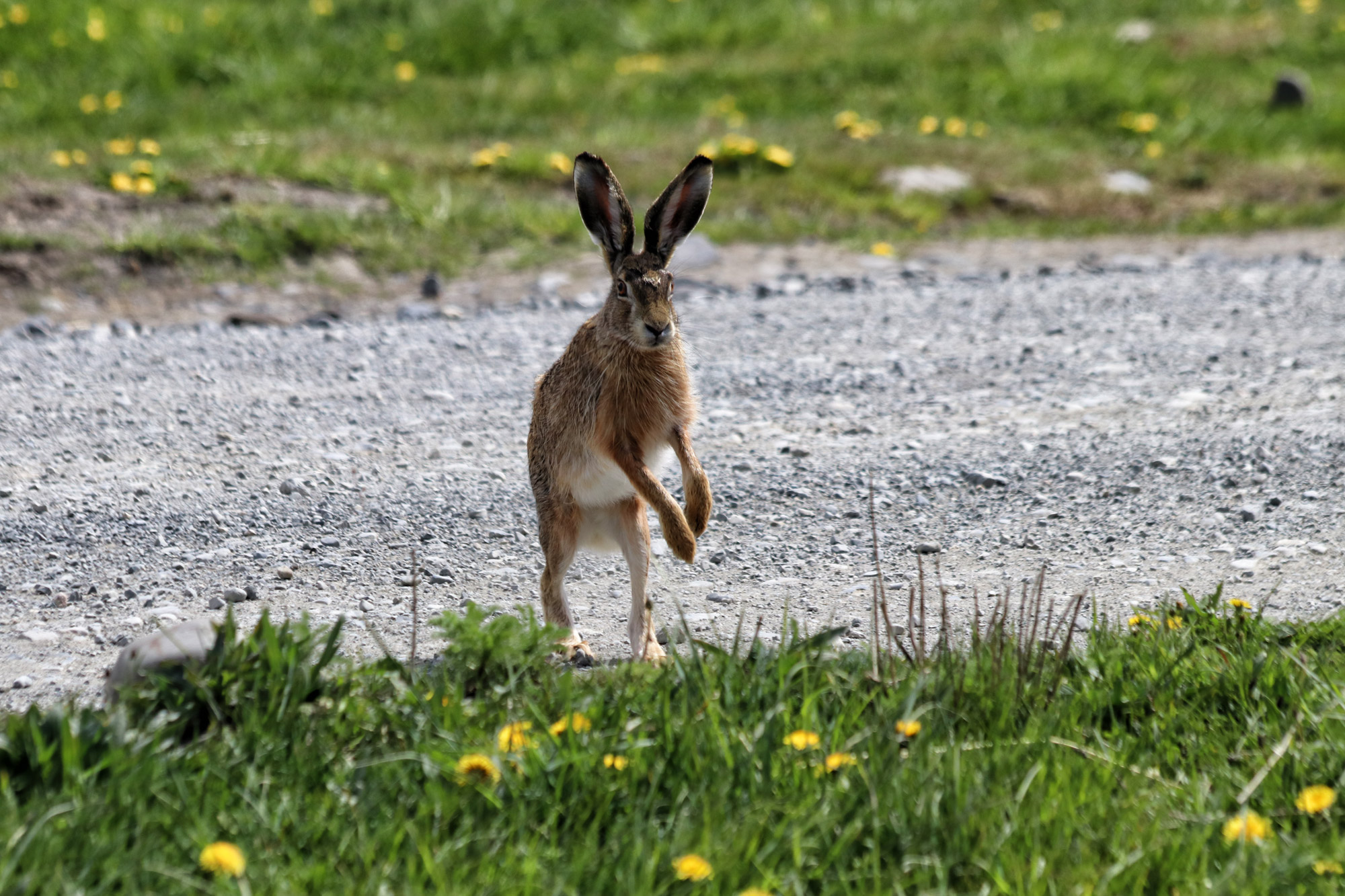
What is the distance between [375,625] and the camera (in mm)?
4500

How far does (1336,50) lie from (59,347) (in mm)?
13075

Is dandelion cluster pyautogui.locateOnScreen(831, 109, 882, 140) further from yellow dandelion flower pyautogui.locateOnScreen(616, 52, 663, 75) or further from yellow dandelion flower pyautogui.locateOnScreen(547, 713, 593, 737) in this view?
yellow dandelion flower pyautogui.locateOnScreen(547, 713, 593, 737)

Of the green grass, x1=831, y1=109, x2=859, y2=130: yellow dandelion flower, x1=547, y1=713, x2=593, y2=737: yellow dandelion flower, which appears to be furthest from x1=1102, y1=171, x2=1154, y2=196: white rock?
x1=547, y1=713, x2=593, y2=737: yellow dandelion flower

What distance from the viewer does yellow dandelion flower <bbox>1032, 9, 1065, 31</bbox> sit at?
15202mm

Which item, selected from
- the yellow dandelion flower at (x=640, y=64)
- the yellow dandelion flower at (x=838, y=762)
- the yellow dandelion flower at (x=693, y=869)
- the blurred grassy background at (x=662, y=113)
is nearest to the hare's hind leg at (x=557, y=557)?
the yellow dandelion flower at (x=838, y=762)

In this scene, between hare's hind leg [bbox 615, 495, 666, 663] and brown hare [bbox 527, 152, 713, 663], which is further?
hare's hind leg [bbox 615, 495, 666, 663]

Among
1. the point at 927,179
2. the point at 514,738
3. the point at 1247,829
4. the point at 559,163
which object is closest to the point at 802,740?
the point at 514,738

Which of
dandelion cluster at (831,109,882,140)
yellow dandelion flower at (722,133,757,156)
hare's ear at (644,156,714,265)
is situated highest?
dandelion cluster at (831,109,882,140)

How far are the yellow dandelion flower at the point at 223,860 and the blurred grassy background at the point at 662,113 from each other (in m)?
6.73

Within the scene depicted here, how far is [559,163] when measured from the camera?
10.8 m

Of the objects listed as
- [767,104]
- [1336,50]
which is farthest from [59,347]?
[1336,50]

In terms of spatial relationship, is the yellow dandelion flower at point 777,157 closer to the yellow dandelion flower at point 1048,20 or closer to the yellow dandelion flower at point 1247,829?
the yellow dandelion flower at point 1048,20

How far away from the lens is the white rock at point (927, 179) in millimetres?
11164

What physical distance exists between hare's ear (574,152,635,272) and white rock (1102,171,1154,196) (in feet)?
26.5
